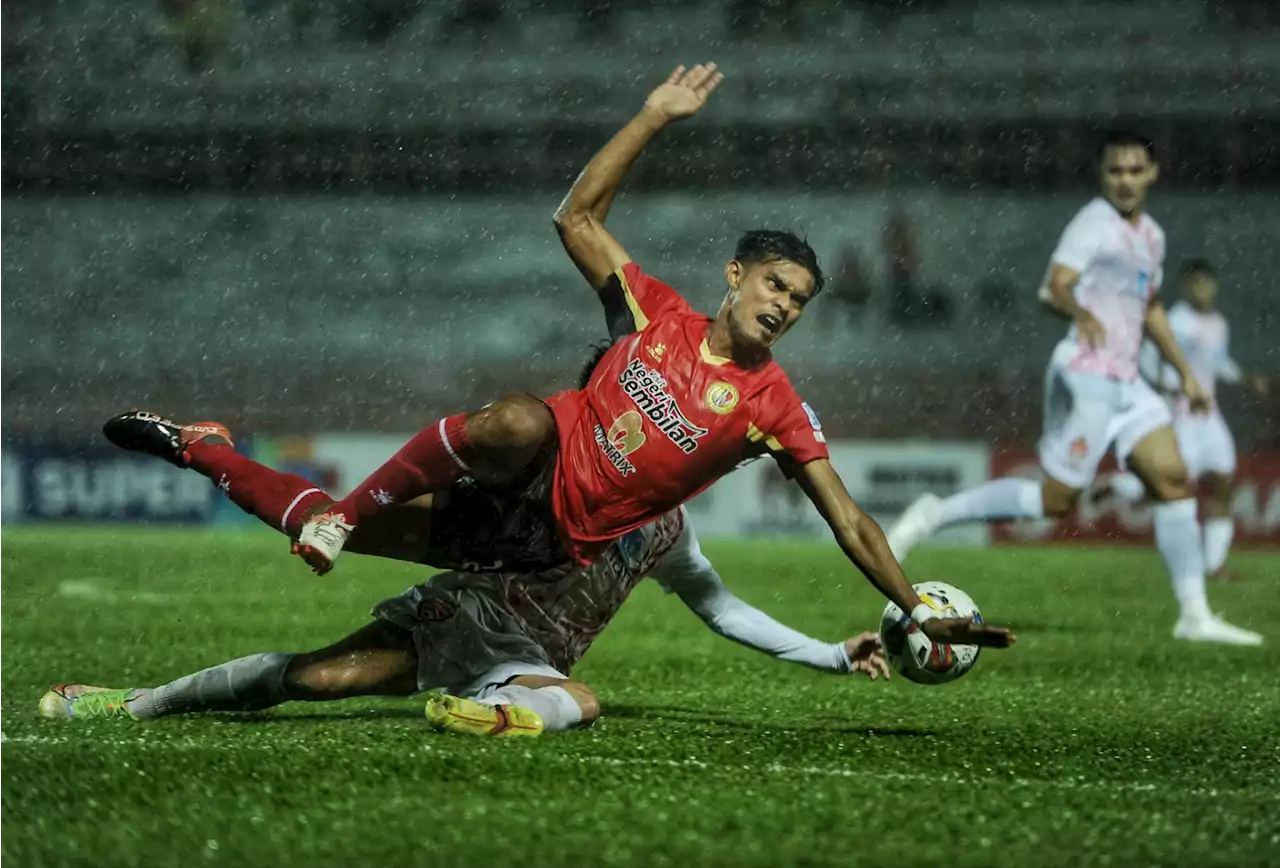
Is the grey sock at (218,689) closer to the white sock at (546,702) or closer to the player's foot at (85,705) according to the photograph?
the player's foot at (85,705)

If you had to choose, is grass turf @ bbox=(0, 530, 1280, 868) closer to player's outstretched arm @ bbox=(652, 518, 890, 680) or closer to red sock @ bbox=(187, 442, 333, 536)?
player's outstretched arm @ bbox=(652, 518, 890, 680)

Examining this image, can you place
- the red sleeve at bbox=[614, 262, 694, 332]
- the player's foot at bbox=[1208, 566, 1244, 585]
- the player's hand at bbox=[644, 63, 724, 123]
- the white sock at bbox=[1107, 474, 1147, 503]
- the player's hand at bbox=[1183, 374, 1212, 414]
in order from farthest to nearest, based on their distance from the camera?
the white sock at bbox=[1107, 474, 1147, 503]
the player's foot at bbox=[1208, 566, 1244, 585]
the player's hand at bbox=[1183, 374, 1212, 414]
the player's hand at bbox=[644, 63, 724, 123]
the red sleeve at bbox=[614, 262, 694, 332]

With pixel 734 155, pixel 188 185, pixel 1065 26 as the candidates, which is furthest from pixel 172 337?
pixel 1065 26

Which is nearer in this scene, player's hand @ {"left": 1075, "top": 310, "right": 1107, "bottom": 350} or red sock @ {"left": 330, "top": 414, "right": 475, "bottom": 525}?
red sock @ {"left": 330, "top": 414, "right": 475, "bottom": 525}

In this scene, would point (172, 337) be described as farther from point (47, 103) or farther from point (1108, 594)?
point (1108, 594)

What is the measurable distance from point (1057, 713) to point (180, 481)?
471 inches

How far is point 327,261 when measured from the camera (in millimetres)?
18750

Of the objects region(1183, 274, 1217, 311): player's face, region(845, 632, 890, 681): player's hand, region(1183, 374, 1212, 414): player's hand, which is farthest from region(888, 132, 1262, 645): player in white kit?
region(1183, 274, 1217, 311): player's face

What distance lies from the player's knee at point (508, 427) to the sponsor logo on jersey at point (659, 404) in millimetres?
277

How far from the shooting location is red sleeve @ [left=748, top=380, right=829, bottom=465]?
4.48 m

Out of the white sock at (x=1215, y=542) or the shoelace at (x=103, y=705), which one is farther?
the white sock at (x=1215, y=542)

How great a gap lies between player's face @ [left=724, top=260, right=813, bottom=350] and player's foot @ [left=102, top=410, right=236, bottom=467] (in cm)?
143

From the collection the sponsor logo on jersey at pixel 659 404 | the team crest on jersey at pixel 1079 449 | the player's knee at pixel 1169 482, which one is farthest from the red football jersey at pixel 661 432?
the player's knee at pixel 1169 482

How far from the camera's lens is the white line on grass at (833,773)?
3.89 m
